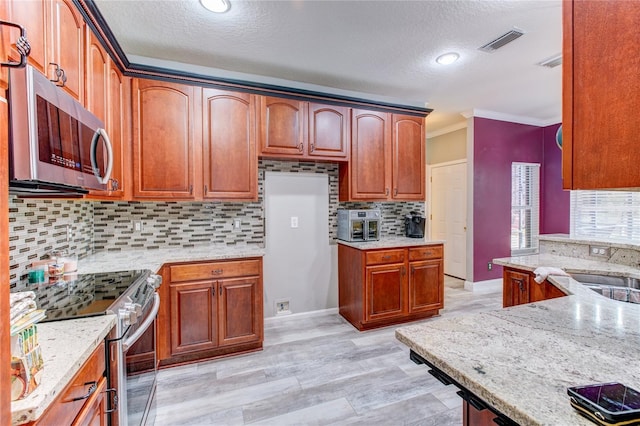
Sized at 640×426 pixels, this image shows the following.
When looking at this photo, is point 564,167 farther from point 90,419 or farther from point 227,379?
point 227,379

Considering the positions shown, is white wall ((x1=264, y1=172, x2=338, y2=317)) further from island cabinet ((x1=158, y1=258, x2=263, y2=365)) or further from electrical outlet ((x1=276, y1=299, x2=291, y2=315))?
island cabinet ((x1=158, y1=258, x2=263, y2=365))

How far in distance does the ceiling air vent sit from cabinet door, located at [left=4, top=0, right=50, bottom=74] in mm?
2865

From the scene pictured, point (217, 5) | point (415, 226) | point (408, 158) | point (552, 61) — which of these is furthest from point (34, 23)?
point (552, 61)

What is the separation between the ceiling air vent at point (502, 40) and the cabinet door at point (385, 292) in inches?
83.5

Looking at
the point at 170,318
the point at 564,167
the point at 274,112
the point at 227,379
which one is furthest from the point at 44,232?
the point at 564,167

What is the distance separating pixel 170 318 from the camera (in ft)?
7.87

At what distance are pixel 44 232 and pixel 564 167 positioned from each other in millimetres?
2622

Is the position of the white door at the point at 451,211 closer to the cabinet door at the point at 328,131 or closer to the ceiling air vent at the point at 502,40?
the ceiling air vent at the point at 502,40

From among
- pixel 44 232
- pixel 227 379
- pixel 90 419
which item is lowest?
pixel 227 379

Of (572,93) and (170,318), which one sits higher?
(572,93)

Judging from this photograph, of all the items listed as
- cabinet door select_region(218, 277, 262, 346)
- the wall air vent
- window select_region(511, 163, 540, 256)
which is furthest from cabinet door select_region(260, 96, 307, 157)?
window select_region(511, 163, 540, 256)

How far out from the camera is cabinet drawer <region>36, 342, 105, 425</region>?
80 centimetres

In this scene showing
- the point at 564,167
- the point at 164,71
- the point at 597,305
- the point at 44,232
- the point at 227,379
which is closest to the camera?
the point at 564,167

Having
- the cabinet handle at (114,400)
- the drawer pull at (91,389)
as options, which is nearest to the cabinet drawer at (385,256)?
the cabinet handle at (114,400)
